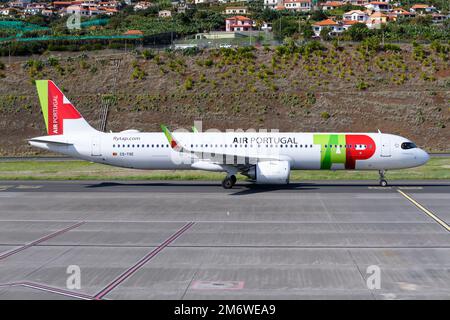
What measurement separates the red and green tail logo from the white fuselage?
1084mm

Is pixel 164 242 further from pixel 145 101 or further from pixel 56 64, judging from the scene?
pixel 56 64

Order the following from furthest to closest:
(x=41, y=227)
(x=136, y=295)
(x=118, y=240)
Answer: (x=41, y=227), (x=118, y=240), (x=136, y=295)

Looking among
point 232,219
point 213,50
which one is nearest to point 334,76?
point 213,50

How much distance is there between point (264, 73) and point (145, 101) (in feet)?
59.3

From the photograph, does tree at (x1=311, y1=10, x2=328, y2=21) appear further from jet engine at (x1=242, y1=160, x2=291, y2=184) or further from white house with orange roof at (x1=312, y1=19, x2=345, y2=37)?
jet engine at (x1=242, y1=160, x2=291, y2=184)

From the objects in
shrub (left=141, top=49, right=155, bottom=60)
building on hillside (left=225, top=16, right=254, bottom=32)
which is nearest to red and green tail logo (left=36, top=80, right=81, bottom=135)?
shrub (left=141, top=49, right=155, bottom=60)

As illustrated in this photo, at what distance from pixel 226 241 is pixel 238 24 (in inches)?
5146

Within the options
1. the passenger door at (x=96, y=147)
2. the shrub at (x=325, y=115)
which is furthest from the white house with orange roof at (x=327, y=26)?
the passenger door at (x=96, y=147)

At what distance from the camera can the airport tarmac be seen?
1914cm

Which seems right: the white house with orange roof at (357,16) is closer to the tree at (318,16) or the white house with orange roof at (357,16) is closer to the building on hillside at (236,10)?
the tree at (318,16)

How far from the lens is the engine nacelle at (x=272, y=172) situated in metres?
40.4

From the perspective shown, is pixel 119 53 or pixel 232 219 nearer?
pixel 232 219

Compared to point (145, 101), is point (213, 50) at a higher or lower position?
higher
